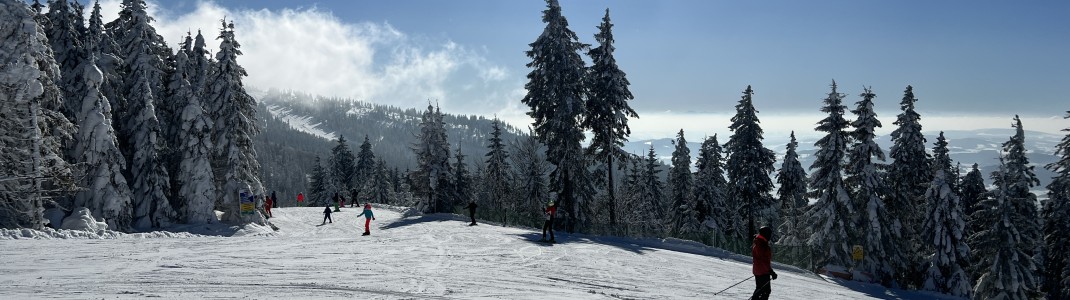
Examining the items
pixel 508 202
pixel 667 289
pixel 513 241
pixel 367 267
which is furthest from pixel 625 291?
pixel 508 202

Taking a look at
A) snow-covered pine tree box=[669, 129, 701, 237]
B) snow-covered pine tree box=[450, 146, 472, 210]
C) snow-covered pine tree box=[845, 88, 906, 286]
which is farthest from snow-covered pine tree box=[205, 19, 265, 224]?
snow-covered pine tree box=[845, 88, 906, 286]

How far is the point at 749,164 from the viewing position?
132 ft

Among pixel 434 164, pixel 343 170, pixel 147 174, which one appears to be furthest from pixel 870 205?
pixel 343 170

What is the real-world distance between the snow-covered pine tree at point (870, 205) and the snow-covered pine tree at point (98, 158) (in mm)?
34816

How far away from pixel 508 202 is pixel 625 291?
5364 centimetres

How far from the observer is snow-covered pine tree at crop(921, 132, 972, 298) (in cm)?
3100

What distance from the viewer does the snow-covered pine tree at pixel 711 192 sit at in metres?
42.6

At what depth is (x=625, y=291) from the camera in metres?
14.3

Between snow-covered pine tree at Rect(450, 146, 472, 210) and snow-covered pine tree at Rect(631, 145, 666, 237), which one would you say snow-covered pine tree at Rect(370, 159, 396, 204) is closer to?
snow-covered pine tree at Rect(450, 146, 472, 210)

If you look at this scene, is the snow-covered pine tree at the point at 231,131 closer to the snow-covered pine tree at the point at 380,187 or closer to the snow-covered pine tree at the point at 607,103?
the snow-covered pine tree at the point at 607,103

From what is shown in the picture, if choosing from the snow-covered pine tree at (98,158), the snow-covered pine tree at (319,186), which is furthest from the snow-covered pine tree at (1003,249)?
the snow-covered pine tree at (319,186)

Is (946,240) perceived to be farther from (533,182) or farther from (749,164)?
(533,182)

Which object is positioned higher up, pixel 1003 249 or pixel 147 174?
pixel 147 174

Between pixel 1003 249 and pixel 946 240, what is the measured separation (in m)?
2.33
